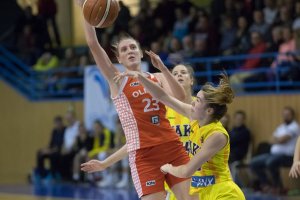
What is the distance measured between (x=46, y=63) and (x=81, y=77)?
5.25ft

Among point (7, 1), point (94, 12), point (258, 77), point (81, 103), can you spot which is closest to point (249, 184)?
point (258, 77)

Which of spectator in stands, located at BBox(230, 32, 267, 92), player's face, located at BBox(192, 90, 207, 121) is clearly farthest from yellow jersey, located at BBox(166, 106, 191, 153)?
spectator in stands, located at BBox(230, 32, 267, 92)

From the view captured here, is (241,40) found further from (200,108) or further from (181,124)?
(200,108)

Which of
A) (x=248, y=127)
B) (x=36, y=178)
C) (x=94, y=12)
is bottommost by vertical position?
(x=36, y=178)

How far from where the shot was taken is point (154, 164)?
21.2ft

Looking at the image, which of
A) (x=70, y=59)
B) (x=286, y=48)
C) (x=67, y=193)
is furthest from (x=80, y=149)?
(x=286, y=48)

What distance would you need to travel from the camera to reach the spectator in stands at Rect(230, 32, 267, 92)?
44.5 ft

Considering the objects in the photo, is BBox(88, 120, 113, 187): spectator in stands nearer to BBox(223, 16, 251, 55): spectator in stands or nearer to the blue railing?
the blue railing

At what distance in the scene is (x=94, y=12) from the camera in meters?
6.84

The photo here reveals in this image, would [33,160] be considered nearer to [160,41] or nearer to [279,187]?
[160,41]

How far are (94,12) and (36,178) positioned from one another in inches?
396

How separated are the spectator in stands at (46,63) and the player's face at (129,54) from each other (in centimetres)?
1127

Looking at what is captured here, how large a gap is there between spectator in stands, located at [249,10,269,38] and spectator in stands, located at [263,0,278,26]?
0.54 ft

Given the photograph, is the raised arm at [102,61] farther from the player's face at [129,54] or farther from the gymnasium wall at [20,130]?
the gymnasium wall at [20,130]
